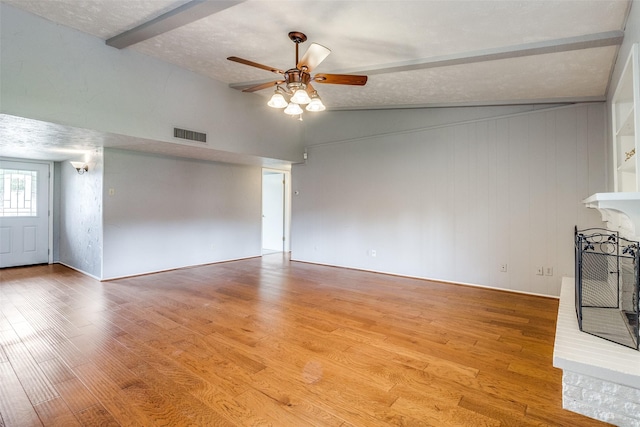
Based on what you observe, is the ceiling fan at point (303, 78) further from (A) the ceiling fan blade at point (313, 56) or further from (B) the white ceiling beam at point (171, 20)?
(B) the white ceiling beam at point (171, 20)

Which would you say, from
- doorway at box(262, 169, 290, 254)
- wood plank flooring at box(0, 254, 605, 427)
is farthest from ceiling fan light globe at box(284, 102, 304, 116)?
doorway at box(262, 169, 290, 254)

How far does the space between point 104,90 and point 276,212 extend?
532cm

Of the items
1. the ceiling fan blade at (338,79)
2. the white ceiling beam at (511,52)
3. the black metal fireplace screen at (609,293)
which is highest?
the white ceiling beam at (511,52)

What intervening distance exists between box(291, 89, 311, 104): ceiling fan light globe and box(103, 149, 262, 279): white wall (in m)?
3.92

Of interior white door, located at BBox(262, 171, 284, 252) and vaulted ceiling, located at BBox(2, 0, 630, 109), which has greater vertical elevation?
vaulted ceiling, located at BBox(2, 0, 630, 109)

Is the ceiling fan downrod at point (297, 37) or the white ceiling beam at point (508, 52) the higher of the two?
the ceiling fan downrod at point (297, 37)

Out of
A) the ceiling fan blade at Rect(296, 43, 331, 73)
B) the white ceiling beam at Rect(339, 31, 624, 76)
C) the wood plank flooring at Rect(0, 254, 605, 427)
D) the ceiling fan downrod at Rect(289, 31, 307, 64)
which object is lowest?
the wood plank flooring at Rect(0, 254, 605, 427)

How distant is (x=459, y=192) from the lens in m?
4.96

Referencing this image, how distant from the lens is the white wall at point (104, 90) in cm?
321

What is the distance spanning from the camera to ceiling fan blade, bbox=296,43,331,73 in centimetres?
256

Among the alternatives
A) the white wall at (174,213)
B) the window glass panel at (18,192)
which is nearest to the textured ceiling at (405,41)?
the white wall at (174,213)

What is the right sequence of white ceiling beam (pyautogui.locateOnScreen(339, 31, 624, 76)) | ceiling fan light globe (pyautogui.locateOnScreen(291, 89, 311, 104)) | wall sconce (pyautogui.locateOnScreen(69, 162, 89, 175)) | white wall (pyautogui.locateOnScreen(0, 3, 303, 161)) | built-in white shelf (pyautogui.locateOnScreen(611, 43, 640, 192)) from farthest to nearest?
wall sconce (pyautogui.locateOnScreen(69, 162, 89, 175)) → white wall (pyautogui.locateOnScreen(0, 3, 303, 161)) → ceiling fan light globe (pyautogui.locateOnScreen(291, 89, 311, 104)) → white ceiling beam (pyautogui.locateOnScreen(339, 31, 624, 76)) → built-in white shelf (pyautogui.locateOnScreen(611, 43, 640, 192))

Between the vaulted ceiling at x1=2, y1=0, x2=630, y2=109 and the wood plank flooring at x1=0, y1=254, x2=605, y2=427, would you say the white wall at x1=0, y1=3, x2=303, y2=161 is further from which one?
the wood plank flooring at x1=0, y1=254, x2=605, y2=427

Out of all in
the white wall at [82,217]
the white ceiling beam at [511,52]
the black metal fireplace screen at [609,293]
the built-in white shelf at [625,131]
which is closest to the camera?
the black metal fireplace screen at [609,293]
